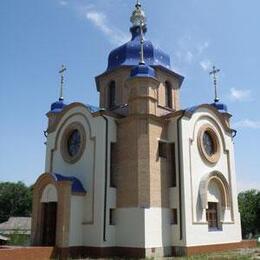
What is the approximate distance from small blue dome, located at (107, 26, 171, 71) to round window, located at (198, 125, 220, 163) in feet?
14.7

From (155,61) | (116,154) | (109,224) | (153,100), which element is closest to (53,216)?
(109,224)

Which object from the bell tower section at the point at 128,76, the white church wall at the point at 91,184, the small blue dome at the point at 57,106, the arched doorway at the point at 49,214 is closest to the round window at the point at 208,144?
the bell tower section at the point at 128,76

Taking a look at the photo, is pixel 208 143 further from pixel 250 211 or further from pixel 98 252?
pixel 250 211

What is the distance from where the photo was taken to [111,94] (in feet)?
72.9

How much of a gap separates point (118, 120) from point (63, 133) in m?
3.65

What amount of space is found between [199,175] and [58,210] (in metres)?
7.00

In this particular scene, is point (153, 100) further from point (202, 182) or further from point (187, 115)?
point (202, 182)

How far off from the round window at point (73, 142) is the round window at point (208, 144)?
19.6 ft

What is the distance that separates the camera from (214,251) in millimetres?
18500

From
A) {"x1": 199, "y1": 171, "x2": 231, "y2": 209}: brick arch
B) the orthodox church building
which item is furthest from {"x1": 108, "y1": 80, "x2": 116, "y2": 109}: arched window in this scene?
{"x1": 199, "y1": 171, "x2": 231, "y2": 209}: brick arch

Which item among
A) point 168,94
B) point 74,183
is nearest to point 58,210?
point 74,183

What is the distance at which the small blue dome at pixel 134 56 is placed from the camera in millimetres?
21938

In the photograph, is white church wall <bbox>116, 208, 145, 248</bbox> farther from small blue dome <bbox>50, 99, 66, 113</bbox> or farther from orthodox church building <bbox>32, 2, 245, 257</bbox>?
small blue dome <bbox>50, 99, 66, 113</bbox>

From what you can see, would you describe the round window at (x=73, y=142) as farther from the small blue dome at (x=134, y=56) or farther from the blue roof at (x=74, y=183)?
the small blue dome at (x=134, y=56)
